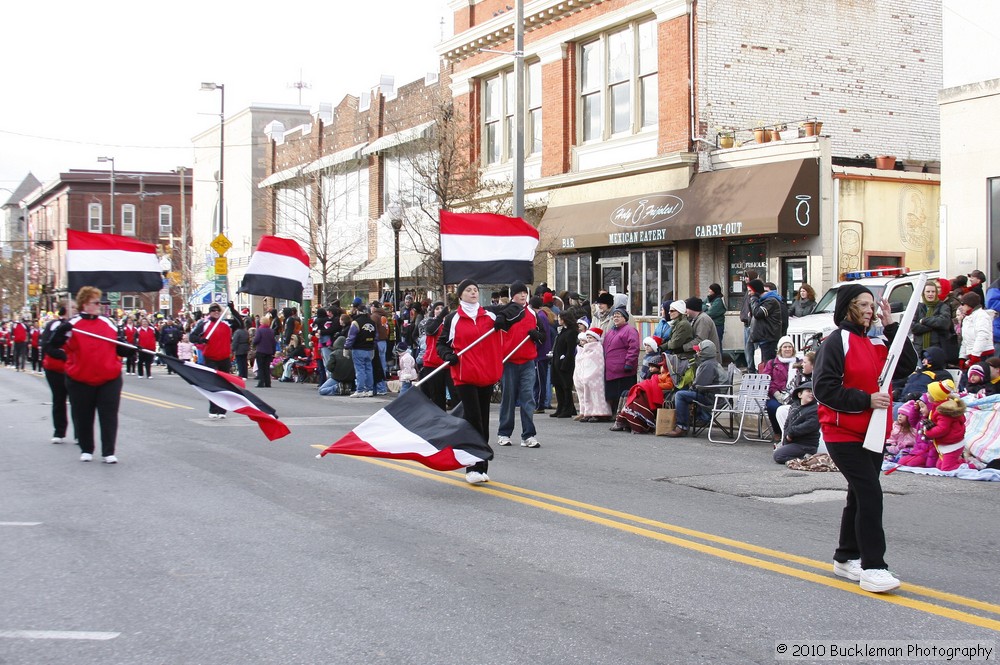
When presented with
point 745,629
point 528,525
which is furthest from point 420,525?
point 745,629

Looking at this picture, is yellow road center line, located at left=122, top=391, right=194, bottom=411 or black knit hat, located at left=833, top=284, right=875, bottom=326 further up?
black knit hat, located at left=833, top=284, right=875, bottom=326

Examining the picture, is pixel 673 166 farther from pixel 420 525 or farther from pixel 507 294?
pixel 420 525

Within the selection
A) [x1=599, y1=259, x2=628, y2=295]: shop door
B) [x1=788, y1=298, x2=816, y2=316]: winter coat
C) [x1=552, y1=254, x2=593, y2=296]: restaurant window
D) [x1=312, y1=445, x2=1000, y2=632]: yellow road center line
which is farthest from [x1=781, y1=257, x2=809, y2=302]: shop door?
[x1=312, y1=445, x2=1000, y2=632]: yellow road center line

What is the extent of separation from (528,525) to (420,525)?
32.9 inches

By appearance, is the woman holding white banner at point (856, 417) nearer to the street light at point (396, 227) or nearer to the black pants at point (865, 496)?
the black pants at point (865, 496)

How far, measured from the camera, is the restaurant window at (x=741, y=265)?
73.6 feet

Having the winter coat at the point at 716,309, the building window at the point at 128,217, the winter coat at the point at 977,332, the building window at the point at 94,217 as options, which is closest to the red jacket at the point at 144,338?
the winter coat at the point at 716,309

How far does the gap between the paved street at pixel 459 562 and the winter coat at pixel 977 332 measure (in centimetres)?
289

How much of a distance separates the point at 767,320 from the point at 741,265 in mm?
6437

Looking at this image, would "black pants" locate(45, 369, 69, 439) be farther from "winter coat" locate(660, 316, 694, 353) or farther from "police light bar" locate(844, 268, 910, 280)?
"police light bar" locate(844, 268, 910, 280)

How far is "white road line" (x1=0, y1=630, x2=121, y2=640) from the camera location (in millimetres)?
5336

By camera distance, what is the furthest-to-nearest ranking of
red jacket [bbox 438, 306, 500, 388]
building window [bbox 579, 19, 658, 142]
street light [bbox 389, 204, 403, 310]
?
street light [bbox 389, 204, 403, 310]
building window [bbox 579, 19, 658, 142]
red jacket [bbox 438, 306, 500, 388]

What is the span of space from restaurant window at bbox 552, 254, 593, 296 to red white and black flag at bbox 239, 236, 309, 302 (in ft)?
43.7

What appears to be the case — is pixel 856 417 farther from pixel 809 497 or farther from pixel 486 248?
pixel 486 248
